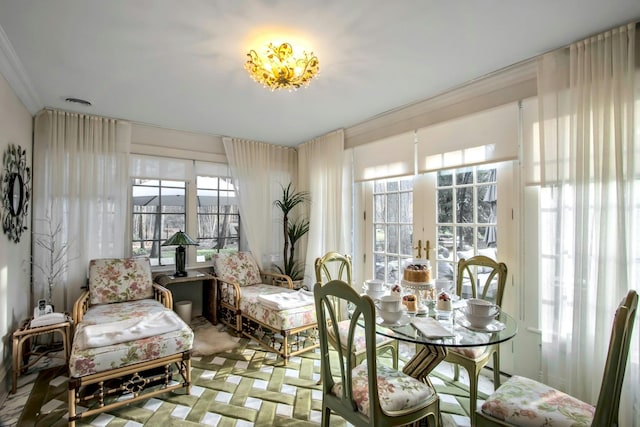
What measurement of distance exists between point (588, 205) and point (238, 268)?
3.51 metres

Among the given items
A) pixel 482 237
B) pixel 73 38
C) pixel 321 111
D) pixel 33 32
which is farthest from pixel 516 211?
pixel 33 32

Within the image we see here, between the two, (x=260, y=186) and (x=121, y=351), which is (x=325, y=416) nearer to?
(x=121, y=351)

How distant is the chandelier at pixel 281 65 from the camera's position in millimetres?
2010

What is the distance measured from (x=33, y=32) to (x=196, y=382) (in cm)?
268

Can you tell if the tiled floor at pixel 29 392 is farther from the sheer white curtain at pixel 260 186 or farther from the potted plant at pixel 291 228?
the sheer white curtain at pixel 260 186

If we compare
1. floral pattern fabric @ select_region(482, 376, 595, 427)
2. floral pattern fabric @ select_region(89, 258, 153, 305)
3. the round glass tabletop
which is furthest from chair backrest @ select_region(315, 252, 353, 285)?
floral pattern fabric @ select_region(89, 258, 153, 305)

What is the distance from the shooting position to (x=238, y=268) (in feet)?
13.1

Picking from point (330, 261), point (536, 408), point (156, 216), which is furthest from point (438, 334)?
point (156, 216)

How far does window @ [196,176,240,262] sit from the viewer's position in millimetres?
4281

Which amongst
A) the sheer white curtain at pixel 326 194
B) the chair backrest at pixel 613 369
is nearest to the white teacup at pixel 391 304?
the chair backrest at pixel 613 369

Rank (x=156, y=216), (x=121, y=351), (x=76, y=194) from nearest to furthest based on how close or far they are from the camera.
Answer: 1. (x=121, y=351)
2. (x=76, y=194)
3. (x=156, y=216)

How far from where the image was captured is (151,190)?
393cm

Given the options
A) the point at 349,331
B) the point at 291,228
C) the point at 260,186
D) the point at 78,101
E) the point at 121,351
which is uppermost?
the point at 78,101

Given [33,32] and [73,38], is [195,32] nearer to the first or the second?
[73,38]
